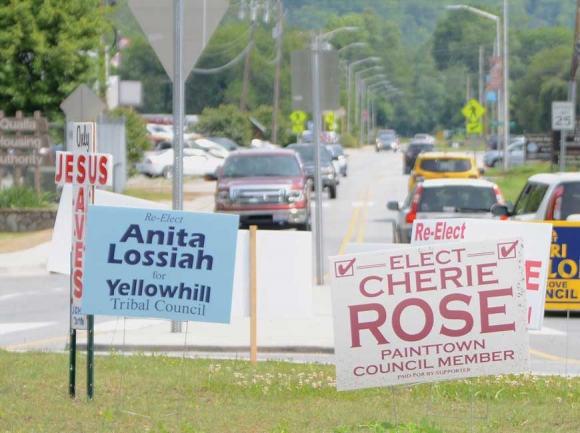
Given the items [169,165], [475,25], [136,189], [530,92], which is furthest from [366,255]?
[475,25]

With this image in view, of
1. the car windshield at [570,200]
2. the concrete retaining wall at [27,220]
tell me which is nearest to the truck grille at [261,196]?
the concrete retaining wall at [27,220]

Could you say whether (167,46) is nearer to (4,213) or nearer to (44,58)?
(4,213)

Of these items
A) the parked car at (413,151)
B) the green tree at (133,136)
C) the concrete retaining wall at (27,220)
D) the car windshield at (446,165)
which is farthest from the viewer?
the parked car at (413,151)

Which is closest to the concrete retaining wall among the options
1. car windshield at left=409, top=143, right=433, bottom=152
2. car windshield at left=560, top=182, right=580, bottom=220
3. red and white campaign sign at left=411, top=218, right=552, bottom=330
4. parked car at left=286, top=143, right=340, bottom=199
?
parked car at left=286, top=143, right=340, bottom=199

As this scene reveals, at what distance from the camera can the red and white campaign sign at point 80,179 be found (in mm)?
8500

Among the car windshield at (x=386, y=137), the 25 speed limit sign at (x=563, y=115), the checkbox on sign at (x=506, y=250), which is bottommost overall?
the car windshield at (x=386, y=137)

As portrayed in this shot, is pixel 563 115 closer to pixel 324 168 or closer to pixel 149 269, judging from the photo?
pixel 324 168

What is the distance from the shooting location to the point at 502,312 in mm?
7020

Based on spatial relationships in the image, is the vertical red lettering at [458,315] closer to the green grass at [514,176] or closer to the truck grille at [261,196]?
the truck grille at [261,196]

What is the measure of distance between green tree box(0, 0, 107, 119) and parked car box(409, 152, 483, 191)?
8858 mm

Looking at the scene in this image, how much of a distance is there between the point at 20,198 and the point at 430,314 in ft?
70.7

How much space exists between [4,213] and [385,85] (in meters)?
157

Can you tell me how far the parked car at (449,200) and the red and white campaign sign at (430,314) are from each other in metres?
12.6

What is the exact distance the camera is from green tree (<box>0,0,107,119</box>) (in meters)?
31.9
